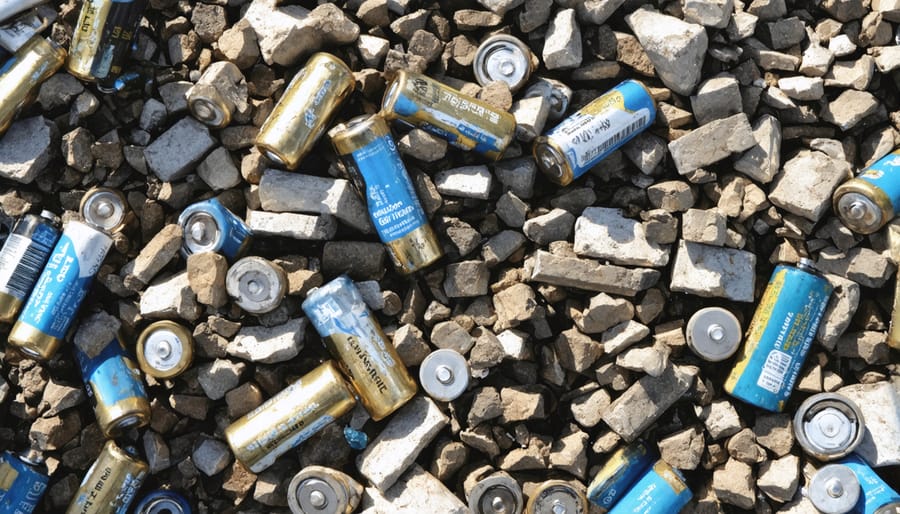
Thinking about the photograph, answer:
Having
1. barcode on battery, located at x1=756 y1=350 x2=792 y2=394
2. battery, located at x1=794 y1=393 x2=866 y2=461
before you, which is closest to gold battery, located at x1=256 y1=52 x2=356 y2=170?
barcode on battery, located at x1=756 y1=350 x2=792 y2=394

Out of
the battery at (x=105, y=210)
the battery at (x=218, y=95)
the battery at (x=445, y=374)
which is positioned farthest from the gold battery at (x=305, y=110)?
the battery at (x=445, y=374)

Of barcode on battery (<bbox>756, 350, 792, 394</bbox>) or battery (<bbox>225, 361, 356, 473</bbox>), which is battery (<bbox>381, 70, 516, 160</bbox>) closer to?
battery (<bbox>225, 361, 356, 473</bbox>)

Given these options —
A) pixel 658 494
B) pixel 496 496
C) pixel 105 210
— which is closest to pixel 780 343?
pixel 658 494

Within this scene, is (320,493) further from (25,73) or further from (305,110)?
(25,73)

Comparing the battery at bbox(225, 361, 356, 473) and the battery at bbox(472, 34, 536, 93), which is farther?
the battery at bbox(472, 34, 536, 93)

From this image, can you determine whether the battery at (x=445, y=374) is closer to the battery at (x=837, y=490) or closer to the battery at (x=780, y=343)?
the battery at (x=780, y=343)

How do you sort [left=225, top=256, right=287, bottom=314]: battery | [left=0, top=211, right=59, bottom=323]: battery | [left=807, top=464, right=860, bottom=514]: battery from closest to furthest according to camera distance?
[left=807, top=464, right=860, bottom=514]: battery, [left=225, top=256, right=287, bottom=314]: battery, [left=0, top=211, right=59, bottom=323]: battery

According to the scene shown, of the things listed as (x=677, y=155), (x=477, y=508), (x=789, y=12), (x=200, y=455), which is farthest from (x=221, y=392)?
(x=789, y=12)
